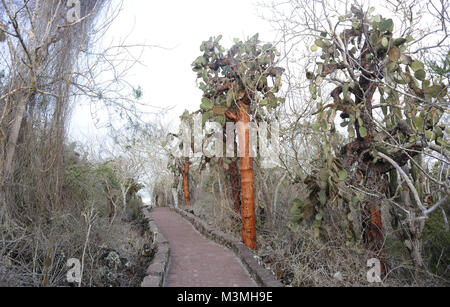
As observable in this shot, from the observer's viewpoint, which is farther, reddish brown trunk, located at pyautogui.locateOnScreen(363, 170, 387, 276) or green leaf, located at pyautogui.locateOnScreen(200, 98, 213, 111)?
green leaf, located at pyautogui.locateOnScreen(200, 98, 213, 111)

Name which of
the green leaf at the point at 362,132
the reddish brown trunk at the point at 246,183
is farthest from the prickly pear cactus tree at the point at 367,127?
the reddish brown trunk at the point at 246,183

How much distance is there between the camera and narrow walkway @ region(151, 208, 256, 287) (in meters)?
4.31

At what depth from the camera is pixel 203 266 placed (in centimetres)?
503

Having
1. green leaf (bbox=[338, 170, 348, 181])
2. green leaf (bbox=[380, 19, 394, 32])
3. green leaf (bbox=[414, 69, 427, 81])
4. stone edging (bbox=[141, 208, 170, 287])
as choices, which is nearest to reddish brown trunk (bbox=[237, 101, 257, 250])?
stone edging (bbox=[141, 208, 170, 287])

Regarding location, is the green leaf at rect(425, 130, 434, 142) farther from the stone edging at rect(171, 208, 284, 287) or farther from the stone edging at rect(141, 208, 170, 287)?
the stone edging at rect(141, 208, 170, 287)

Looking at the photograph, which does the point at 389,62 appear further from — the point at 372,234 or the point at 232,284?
the point at 232,284

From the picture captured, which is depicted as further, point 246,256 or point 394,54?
point 246,256

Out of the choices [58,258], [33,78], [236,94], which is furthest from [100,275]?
[236,94]

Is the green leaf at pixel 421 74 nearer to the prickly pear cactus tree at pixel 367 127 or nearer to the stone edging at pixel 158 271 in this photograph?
the prickly pear cactus tree at pixel 367 127

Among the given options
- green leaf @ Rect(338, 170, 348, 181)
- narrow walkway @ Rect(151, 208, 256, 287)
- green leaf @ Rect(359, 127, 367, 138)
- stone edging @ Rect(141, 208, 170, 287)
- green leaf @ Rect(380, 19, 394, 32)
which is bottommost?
narrow walkway @ Rect(151, 208, 256, 287)

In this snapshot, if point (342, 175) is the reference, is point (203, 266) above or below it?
below

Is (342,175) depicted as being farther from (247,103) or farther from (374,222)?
(247,103)

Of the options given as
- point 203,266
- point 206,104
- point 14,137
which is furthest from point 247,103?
point 14,137

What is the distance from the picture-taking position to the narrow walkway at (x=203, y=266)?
431 cm
